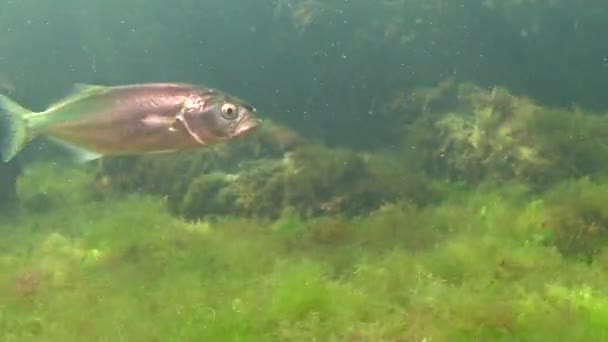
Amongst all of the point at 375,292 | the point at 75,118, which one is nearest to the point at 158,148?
the point at 75,118

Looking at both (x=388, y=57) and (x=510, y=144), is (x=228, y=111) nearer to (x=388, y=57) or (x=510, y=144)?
(x=510, y=144)

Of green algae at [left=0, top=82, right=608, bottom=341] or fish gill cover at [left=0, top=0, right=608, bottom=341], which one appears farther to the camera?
fish gill cover at [left=0, top=0, right=608, bottom=341]

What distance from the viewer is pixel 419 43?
70.2 ft

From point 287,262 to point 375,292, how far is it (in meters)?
1.40

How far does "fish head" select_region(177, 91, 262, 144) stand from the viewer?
4.37 metres

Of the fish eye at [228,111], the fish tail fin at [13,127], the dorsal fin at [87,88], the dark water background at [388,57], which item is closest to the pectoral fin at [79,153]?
the fish tail fin at [13,127]

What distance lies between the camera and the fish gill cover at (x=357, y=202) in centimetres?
588

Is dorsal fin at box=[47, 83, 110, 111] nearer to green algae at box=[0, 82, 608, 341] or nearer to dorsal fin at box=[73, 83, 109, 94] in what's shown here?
dorsal fin at box=[73, 83, 109, 94]

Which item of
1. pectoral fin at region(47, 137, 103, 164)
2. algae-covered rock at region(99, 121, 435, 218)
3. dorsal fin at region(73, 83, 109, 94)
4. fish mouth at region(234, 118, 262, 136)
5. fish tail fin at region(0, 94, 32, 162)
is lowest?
algae-covered rock at region(99, 121, 435, 218)

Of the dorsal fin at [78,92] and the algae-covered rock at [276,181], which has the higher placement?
the dorsal fin at [78,92]

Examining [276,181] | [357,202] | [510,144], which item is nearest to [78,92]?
[276,181]

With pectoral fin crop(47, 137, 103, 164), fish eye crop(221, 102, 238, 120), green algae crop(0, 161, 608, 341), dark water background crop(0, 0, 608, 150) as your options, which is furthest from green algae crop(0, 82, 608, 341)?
dark water background crop(0, 0, 608, 150)

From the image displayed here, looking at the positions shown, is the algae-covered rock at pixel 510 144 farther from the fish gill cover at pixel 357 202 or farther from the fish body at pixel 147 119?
the fish body at pixel 147 119

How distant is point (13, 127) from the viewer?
4719 mm
